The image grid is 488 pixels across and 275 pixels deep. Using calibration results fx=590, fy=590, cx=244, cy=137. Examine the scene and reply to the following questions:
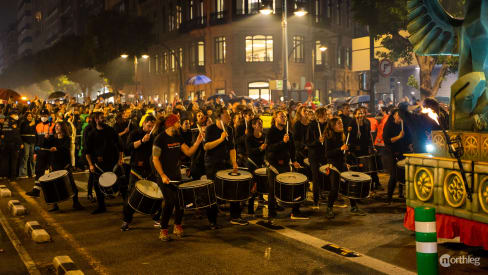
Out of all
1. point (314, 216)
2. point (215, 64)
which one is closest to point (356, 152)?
point (314, 216)

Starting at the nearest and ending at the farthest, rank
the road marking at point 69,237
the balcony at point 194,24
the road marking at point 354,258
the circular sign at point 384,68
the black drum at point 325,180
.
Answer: the road marking at point 354,258 → the road marking at point 69,237 → the black drum at point 325,180 → the circular sign at point 384,68 → the balcony at point 194,24

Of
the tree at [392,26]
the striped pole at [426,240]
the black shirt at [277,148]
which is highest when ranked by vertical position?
the tree at [392,26]

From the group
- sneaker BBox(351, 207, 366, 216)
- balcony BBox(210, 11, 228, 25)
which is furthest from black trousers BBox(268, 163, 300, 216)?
balcony BBox(210, 11, 228, 25)

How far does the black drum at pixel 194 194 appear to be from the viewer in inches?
355

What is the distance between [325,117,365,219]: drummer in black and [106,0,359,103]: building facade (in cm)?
3295

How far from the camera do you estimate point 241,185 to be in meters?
9.73

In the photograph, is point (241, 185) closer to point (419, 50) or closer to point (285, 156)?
point (285, 156)

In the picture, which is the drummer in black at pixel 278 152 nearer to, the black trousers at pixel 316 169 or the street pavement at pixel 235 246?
the street pavement at pixel 235 246

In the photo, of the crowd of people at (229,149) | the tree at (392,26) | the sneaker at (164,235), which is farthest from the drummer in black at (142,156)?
the tree at (392,26)

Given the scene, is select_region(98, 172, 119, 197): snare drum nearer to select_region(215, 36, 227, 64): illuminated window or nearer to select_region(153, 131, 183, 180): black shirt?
select_region(153, 131, 183, 180): black shirt

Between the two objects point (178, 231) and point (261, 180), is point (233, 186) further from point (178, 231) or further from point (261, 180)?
point (261, 180)

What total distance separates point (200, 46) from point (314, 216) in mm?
42697

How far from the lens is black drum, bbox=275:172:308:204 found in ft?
32.8

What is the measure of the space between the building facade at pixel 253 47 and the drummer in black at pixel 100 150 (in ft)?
107
